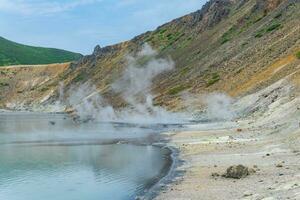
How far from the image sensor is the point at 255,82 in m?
99.4

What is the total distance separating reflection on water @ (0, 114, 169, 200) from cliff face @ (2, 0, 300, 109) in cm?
3972

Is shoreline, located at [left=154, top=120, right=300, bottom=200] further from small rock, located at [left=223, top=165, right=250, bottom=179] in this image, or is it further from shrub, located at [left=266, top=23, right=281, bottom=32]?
shrub, located at [left=266, top=23, right=281, bottom=32]

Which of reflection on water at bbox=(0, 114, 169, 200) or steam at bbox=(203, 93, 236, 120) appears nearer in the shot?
reflection on water at bbox=(0, 114, 169, 200)

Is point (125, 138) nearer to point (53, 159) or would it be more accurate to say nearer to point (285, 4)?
point (53, 159)

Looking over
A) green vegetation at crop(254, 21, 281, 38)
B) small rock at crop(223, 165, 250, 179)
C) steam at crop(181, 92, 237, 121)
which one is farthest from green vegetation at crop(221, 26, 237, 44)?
small rock at crop(223, 165, 250, 179)

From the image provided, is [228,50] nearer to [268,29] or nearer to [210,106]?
[268,29]

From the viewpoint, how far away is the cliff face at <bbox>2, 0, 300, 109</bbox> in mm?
106875

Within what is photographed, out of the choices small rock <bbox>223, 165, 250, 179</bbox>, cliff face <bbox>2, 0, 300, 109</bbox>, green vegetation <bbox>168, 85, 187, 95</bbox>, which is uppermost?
cliff face <bbox>2, 0, 300, 109</bbox>

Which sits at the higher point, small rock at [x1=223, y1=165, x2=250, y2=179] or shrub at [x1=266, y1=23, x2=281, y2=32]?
shrub at [x1=266, y1=23, x2=281, y2=32]

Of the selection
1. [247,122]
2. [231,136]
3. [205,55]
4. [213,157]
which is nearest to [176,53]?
[205,55]

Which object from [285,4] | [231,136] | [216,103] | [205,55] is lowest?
[231,136]

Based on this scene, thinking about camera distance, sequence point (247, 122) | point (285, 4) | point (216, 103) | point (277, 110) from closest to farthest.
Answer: point (277, 110), point (247, 122), point (216, 103), point (285, 4)

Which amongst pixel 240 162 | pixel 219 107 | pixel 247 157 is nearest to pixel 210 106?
pixel 219 107

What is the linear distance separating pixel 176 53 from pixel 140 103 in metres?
45.2
